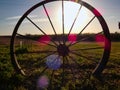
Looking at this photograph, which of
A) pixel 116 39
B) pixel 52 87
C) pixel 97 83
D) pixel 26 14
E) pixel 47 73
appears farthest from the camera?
pixel 116 39

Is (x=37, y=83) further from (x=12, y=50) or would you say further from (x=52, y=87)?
(x=12, y=50)

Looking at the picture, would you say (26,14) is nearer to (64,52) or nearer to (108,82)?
(64,52)

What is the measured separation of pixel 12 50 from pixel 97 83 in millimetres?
2869

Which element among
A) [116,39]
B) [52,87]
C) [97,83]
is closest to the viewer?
[52,87]

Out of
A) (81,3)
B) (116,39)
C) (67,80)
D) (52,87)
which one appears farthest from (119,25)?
(116,39)

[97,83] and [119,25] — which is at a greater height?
[119,25]

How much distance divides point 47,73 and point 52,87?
190 centimetres

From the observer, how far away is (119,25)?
31.9ft

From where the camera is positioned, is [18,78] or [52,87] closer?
[52,87]

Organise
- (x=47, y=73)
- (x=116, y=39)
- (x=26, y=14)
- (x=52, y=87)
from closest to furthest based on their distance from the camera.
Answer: (x=52, y=87) < (x=26, y=14) < (x=47, y=73) < (x=116, y=39)

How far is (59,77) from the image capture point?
30.3 feet

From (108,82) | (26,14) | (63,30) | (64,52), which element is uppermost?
(26,14)

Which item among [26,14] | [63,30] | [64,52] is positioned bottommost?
[64,52]

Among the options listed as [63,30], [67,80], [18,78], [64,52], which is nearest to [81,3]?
[63,30]
